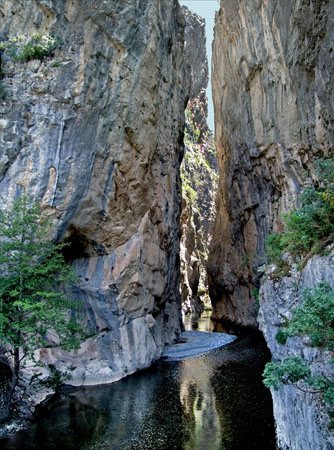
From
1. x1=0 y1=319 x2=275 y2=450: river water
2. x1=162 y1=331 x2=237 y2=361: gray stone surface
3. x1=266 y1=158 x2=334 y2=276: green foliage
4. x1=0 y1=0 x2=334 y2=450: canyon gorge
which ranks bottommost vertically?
x1=0 y1=319 x2=275 y2=450: river water

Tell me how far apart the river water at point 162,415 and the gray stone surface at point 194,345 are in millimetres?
3877

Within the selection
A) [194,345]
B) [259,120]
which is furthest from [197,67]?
[194,345]

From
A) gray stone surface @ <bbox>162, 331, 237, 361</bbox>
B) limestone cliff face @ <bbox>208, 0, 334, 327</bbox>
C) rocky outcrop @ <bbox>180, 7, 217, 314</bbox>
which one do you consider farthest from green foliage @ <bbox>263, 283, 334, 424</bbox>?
rocky outcrop @ <bbox>180, 7, 217, 314</bbox>

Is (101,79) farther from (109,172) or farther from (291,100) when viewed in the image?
(291,100)

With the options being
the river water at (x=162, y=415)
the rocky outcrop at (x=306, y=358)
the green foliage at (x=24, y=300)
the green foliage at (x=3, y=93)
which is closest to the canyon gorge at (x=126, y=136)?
the green foliage at (x=3, y=93)

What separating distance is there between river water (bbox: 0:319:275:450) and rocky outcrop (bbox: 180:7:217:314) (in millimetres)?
33383

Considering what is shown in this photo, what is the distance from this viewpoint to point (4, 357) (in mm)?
14383

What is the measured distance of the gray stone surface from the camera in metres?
22.2

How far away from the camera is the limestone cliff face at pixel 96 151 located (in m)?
16.8

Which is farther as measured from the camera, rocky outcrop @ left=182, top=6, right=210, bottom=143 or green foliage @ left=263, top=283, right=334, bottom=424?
rocky outcrop @ left=182, top=6, right=210, bottom=143

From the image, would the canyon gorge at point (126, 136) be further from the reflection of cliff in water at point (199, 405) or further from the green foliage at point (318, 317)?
the green foliage at point (318, 317)

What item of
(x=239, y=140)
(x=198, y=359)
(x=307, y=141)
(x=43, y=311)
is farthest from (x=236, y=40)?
(x=43, y=311)

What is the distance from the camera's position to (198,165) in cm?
6050

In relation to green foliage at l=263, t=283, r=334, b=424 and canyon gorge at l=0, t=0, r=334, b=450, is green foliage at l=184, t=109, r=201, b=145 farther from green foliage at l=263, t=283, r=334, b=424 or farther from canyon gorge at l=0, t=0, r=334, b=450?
green foliage at l=263, t=283, r=334, b=424
